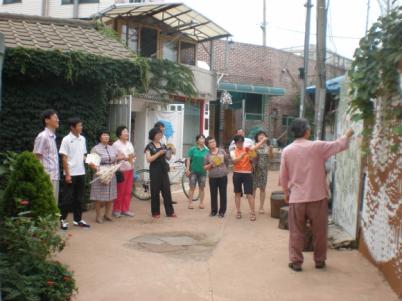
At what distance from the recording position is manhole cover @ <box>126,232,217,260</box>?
7.06 metres

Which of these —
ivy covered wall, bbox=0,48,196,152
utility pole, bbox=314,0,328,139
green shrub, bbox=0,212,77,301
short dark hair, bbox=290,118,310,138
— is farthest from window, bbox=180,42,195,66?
green shrub, bbox=0,212,77,301

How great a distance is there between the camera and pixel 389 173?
225 inches

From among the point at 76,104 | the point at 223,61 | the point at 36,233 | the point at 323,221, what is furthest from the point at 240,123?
the point at 36,233

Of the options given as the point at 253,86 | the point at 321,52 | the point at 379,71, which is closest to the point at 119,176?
the point at 321,52

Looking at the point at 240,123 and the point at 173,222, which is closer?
the point at 173,222

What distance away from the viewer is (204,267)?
20.5 ft

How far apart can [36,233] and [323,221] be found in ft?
10.4

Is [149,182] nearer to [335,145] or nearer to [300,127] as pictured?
[300,127]

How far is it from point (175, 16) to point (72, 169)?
998 centimetres

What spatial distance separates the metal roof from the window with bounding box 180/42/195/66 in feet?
1.33

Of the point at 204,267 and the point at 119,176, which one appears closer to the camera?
the point at 204,267

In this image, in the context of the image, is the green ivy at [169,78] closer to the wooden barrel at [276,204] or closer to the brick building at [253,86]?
the brick building at [253,86]

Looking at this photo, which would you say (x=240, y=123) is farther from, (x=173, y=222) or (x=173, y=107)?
(x=173, y=222)

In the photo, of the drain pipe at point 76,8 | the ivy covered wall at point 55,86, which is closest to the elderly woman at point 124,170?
the ivy covered wall at point 55,86
